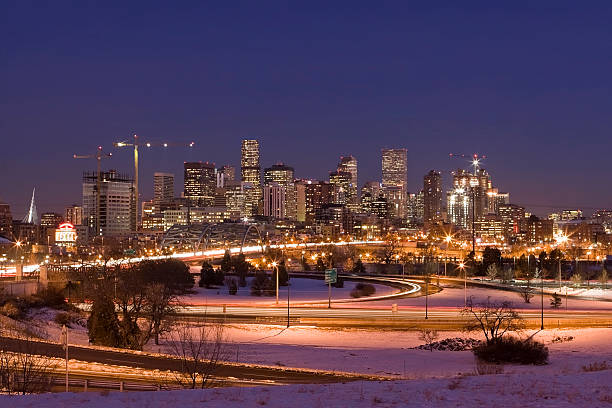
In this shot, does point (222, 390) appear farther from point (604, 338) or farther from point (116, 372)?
point (604, 338)

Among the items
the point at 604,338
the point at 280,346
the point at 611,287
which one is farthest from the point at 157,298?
Answer: the point at 611,287

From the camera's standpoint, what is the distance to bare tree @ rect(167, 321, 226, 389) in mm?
22781

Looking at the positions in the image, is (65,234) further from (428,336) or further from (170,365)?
(170,365)

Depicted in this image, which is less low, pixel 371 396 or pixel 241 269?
pixel 371 396

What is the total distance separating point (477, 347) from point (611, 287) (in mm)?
51579

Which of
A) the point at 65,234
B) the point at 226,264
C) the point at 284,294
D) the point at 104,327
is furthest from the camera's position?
the point at 65,234

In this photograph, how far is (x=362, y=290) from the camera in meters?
79.9

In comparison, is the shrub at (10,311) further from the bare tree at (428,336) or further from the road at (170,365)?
the bare tree at (428,336)

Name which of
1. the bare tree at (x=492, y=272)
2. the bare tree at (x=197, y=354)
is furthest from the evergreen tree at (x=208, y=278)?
the bare tree at (x=197, y=354)

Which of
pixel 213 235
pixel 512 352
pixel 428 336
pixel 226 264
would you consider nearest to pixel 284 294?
pixel 226 264

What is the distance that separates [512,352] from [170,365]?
642 inches

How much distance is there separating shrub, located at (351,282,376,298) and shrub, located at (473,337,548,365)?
131 ft

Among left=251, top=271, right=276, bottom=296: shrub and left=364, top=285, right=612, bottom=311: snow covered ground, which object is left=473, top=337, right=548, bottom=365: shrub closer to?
left=364, top=285, right=612, bottom=311: snow covered ground

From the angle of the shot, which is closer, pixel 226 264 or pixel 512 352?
pixel 512 352
